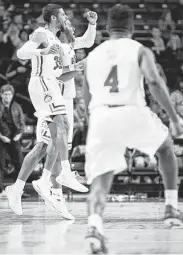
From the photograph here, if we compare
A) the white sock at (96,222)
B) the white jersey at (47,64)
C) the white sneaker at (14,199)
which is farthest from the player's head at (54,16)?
the white sock at (96,222)

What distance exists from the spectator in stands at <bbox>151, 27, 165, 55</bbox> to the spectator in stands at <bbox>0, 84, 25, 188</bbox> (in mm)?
3981

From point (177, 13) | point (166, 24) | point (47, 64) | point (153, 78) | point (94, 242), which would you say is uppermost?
point (177, 13)

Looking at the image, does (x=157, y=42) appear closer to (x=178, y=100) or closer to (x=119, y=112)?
(x=178, y=100)

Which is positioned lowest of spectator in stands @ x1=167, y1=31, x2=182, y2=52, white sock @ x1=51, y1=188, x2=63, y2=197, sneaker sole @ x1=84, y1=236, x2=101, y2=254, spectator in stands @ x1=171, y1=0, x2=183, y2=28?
sneaker sole @ x1=84, y1=236, x2=101, y2=254

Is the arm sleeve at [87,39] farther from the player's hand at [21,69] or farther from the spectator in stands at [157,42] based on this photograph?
the spectator in stands at [157,42]

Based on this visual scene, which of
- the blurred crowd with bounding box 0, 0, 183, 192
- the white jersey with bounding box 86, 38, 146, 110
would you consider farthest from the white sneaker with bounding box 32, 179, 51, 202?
the blurred crowd with bounding box 0, 0, 183, 192

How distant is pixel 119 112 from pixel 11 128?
251 inches

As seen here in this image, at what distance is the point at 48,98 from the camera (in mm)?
6469

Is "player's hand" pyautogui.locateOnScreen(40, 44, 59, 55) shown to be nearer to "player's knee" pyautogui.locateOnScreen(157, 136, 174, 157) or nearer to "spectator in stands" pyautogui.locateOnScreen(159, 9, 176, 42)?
"player's knee" pyautogui.locateOnScreen(157, 136, 174, 157)

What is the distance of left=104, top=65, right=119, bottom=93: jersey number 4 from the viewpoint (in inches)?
162

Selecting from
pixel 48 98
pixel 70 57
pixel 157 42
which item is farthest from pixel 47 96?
pixel 157 42

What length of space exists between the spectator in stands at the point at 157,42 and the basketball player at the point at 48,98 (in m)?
6.78

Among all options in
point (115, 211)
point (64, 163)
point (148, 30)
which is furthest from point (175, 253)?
point (148, 30)

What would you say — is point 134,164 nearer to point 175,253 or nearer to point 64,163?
point 64,163
